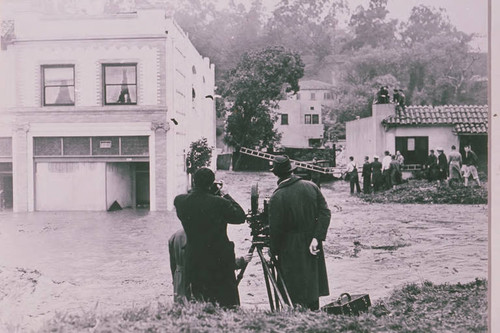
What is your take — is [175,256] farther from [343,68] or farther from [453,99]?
[453,99]

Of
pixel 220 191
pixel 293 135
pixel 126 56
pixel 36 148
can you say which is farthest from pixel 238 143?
pixel 36 148

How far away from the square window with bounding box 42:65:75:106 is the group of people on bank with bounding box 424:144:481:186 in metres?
2.56

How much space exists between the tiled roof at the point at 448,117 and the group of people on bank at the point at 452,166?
139 millimetres

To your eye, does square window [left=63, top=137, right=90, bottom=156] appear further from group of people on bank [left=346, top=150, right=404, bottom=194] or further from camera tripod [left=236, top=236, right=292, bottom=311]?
group of people on bank [left=346, top=150, right=404, bottom=194]

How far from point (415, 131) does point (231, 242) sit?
1.60 meters

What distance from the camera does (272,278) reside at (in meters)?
3.81

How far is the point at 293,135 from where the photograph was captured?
13.9 feet

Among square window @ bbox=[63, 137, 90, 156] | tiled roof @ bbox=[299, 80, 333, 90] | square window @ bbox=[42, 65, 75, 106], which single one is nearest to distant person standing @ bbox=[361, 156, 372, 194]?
tiled roof @ bbox=[299, 80, 333, 90]

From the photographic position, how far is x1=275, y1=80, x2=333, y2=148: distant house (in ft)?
13.9

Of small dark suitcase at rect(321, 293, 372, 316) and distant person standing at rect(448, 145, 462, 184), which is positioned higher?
distant person standing at rect(448, 145, 462, 184)

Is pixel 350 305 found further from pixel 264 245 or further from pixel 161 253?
pixel 161 253

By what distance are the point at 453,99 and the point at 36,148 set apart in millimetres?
2895

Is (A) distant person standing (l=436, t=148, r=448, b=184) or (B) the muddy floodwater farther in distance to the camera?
(A) distant person standing (l=436, t=148, r=448, b=184)

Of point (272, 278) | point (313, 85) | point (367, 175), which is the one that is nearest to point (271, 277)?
point (272, 278)
